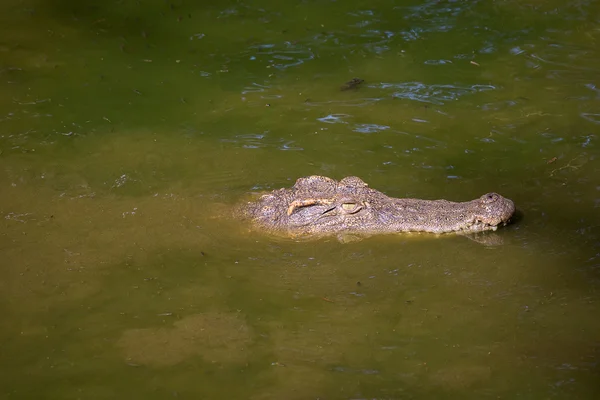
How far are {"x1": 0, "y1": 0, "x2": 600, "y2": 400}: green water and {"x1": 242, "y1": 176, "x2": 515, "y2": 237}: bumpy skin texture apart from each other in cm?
15

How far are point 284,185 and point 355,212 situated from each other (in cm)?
95

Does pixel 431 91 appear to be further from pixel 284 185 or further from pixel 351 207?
pixel 351 207

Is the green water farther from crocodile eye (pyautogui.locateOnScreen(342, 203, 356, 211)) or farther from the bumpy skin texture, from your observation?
crocodile eye (pyautogui.locateOnScreen(342, 203, 356, 211))

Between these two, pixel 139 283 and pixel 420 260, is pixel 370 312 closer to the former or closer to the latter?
pixel 420 260

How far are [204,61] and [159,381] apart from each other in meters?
5.16

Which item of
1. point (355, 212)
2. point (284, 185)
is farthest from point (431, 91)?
point (355, 212)

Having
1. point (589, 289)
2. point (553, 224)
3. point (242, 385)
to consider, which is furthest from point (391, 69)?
point (242, 385)

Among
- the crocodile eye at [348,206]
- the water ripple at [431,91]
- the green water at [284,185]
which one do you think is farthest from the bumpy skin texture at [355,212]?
the water ripple at [431,91]

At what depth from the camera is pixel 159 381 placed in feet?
14.8

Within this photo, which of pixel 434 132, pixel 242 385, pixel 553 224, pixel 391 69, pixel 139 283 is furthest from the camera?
pixel 391 69

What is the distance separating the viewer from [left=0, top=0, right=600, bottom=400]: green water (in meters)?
4.62

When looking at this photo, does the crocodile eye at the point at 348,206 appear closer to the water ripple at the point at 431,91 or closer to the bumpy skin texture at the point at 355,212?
the bumpy skin texture at the point at 355,212

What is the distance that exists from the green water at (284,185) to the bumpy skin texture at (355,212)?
0.49ft

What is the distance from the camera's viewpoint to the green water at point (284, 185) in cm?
462
